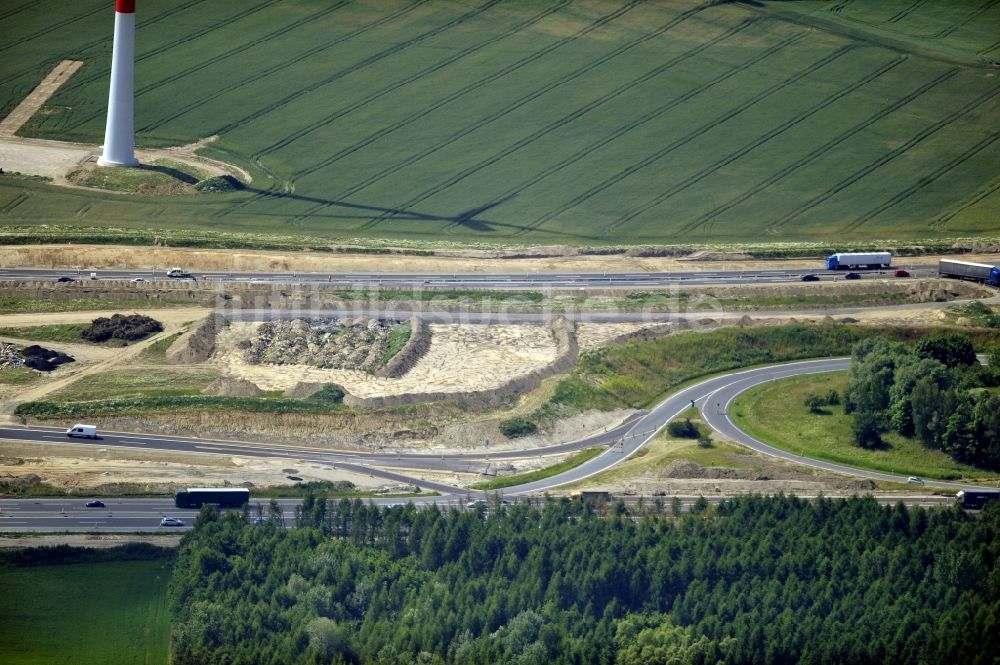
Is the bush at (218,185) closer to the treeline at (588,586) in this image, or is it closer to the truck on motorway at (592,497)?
the treeline at (588,586)

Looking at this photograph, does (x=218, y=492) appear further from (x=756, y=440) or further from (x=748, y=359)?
(x=748, y=359)

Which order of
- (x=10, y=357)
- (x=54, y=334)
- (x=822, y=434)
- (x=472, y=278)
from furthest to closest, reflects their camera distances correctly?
(x=472, y=278) → (x=54, y=334) → (x=10, y=357) → (x=822, y=434)

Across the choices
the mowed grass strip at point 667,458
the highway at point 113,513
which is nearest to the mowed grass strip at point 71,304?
the highway at point 113,513

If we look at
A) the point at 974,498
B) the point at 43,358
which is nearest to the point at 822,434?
the point at 974,498

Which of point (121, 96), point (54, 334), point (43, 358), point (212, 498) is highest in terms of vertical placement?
point (121, 96)

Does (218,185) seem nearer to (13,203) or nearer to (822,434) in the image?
(13,203)

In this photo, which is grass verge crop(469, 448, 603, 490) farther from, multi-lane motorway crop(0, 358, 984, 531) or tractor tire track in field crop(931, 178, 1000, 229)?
tractor tire track in field crop(931, 178, 1000, 229)

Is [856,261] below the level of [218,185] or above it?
below

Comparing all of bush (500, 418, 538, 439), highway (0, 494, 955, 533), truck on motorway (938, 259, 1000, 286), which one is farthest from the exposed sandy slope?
highway (0, 494, 955, 533)
